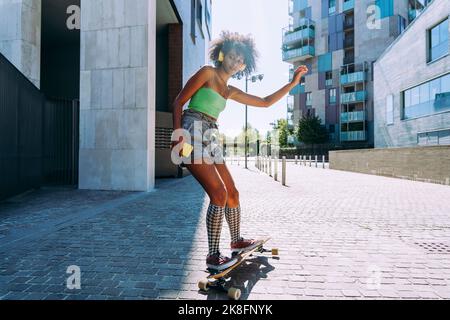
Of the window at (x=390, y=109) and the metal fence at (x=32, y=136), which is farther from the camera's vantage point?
the window at (x=390, y=109)

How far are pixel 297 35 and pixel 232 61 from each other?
55.2 metres

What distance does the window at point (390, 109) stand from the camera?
2686cm

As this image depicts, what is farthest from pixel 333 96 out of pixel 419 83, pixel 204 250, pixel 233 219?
pixel 233 219

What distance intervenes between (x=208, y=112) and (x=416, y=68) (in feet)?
81.3

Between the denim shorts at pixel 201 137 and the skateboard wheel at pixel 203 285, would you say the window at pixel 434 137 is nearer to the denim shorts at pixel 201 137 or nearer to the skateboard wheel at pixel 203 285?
the denim shorts at pixel 201 137

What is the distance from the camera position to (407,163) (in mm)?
15164

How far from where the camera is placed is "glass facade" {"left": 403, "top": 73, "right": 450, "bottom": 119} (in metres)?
20.2

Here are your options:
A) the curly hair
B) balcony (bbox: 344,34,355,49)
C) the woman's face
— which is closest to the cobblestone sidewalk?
the woman's face

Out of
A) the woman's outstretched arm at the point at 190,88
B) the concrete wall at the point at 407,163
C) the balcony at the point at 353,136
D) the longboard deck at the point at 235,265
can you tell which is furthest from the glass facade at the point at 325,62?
the woman's outstretched arm at the point at 190,88

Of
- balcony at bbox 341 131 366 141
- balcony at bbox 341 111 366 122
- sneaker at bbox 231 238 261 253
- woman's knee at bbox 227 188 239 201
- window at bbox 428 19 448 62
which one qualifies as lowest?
sneaker at bbox 231 238 261 253

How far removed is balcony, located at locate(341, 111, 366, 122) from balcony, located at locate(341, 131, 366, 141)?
1861 millimetres

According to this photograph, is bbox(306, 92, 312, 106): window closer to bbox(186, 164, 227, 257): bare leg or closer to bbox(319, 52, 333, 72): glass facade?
bbox(319, 52, 333, 72): glass facade

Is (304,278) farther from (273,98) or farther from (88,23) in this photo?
(88,23)
